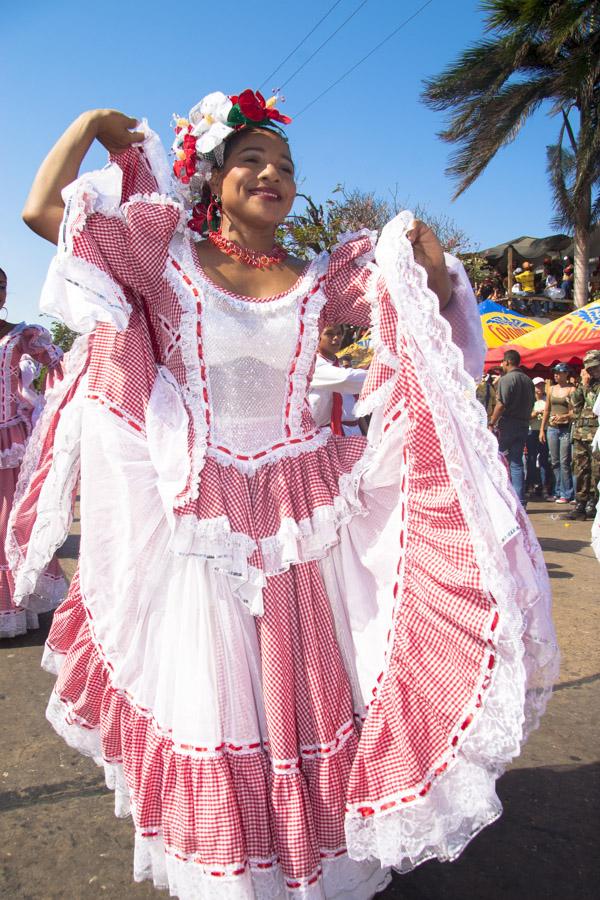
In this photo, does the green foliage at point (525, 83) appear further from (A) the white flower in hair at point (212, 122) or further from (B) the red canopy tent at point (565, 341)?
(A) the white flower in hair at point (212, 122)

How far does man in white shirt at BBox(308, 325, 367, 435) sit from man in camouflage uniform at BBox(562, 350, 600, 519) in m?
4.76

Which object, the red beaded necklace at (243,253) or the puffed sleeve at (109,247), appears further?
the red beaded necklace at (243,253)

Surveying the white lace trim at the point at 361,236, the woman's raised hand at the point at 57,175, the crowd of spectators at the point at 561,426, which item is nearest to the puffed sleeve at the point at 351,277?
the white lace trim at the point at 361,236

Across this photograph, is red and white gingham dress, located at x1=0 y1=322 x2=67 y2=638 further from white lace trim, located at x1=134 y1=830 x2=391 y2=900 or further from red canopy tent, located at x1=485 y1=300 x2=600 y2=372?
red canopy tent, located at x1=485 y1=300 x2=600 y2=372

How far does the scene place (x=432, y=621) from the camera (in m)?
1.81

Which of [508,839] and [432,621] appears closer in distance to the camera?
[432,621]

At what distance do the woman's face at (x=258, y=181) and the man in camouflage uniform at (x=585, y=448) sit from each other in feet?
24.4

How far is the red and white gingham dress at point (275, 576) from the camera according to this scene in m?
1.73

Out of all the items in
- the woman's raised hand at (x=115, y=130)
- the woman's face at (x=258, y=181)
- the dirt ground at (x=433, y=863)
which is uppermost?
the woman's raised hand at (x=115, y=130)

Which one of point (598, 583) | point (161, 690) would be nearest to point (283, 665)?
point (161, 690)

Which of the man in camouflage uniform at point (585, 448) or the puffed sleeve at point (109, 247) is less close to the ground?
the puffed sleeve at point (109, 247)

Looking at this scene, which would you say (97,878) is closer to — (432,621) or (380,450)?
(432,621)

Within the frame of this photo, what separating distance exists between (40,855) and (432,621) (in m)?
1.52

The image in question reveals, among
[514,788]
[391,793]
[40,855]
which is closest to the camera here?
[391,793]
